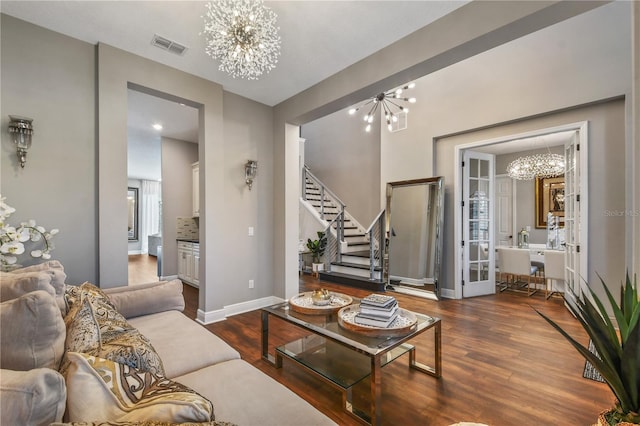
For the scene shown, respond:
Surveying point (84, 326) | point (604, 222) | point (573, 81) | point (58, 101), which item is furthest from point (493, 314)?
point (58, 101)

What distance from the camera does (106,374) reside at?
0.84 meters

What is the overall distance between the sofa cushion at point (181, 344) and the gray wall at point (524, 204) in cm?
756

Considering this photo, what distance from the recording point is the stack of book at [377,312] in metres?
2.00

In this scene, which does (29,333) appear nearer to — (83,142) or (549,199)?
Result: (83,142)

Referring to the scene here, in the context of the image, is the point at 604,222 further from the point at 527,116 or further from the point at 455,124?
the point at 455,124

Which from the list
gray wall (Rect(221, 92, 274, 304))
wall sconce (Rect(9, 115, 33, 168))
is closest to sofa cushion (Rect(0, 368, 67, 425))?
wall sconce (Rect(9, 115, 33, 168))

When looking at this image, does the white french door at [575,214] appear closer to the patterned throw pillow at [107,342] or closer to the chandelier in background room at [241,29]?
the chandelier in background room at [241,29]

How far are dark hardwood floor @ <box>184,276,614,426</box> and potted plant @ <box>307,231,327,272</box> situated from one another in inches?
102

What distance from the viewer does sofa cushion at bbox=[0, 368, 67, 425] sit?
0.67 m

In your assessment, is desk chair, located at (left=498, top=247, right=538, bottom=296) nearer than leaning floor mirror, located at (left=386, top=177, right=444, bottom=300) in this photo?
No

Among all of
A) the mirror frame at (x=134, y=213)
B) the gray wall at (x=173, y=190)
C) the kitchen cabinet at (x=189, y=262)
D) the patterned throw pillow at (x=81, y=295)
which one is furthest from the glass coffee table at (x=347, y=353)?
the mirror frame at (x=134, y=213)

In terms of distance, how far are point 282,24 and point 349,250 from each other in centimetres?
484

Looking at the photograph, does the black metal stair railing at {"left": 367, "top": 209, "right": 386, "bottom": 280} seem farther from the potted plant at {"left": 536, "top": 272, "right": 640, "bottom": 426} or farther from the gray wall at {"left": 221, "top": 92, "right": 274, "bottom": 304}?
the potted plant at {"left": 536, "top": 272, "right": 640, "bottom": 426}

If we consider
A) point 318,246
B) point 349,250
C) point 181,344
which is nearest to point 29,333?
point 181,344
